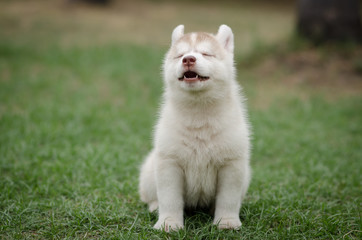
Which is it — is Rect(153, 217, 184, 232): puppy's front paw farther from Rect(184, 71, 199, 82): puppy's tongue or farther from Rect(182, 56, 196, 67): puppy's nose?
Rect(182, 56, 196, 67): puppy's nose

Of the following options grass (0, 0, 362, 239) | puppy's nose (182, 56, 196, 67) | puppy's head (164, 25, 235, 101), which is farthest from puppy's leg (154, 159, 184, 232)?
puppy's nose (182, 56, 196, 67)

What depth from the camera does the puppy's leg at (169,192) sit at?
3.26 metres

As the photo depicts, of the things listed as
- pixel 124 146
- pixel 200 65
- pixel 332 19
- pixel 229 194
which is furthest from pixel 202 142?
pixel 332 19

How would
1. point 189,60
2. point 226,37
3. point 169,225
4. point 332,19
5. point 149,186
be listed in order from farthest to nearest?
point 332,19, point 149,186, point 226,37, point 169,225, point 189,60

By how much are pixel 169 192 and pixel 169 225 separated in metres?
0.29

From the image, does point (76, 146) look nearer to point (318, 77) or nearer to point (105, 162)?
point (105, 162)

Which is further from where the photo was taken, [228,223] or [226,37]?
[226,37]

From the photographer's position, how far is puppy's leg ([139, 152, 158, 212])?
12.1ft

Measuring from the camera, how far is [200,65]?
10.2ft

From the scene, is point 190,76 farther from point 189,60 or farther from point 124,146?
point 124,146

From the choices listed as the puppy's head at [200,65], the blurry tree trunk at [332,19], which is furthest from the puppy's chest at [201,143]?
the blurry tree trunk at [332,19]

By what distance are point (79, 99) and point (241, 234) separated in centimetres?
578

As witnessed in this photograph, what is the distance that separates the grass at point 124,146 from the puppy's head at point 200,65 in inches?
50.2

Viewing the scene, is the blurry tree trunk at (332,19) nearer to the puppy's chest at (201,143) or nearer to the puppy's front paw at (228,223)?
the puppy's chest at (201,143)
